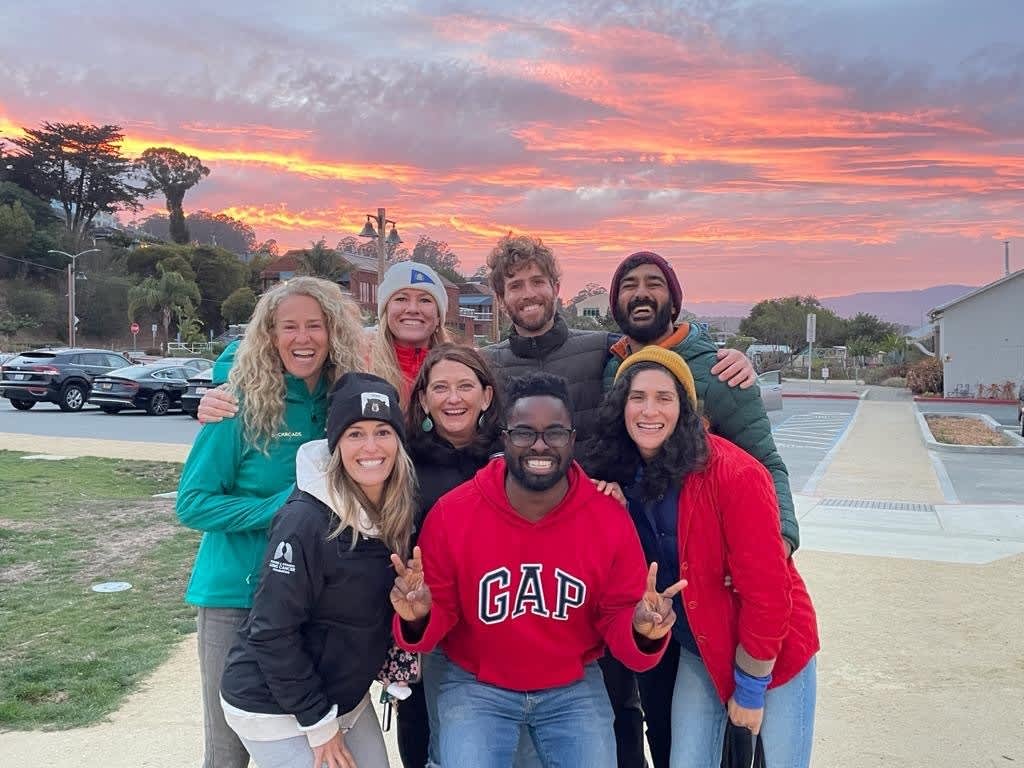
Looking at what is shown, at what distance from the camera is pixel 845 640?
5.36 meters

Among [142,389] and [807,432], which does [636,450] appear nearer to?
[807,432]

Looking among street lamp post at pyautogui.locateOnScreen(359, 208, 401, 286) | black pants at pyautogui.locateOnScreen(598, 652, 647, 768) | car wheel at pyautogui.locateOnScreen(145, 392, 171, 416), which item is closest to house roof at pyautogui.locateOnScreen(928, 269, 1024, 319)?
street lamp post at pyautogui.locateOnScreen(359, 208, 401, 286)

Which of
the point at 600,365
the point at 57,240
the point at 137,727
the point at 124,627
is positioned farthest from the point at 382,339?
the point at 57,240

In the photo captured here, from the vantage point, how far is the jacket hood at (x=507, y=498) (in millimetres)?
2777

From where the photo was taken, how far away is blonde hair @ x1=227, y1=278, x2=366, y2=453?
2891mm

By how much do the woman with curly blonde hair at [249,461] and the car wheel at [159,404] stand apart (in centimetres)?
2012

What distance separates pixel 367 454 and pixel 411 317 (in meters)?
1.14

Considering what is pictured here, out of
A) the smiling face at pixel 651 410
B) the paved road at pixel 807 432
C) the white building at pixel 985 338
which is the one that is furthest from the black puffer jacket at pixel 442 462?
the white building at pixel 985 338

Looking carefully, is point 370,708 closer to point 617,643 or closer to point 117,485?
point 617,643

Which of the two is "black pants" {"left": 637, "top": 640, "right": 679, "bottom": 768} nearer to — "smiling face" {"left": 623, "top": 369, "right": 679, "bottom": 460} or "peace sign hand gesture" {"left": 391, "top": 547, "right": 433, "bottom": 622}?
"smiling face" {"left": 623, "top": 369, "right": 679, "bottom": 460}

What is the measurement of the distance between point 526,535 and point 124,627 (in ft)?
12.6

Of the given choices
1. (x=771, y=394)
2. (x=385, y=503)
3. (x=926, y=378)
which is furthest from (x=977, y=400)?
(x=385, y=503)

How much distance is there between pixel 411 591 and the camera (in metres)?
2.65

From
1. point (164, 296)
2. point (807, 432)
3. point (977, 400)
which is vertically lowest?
point (807, 432)
